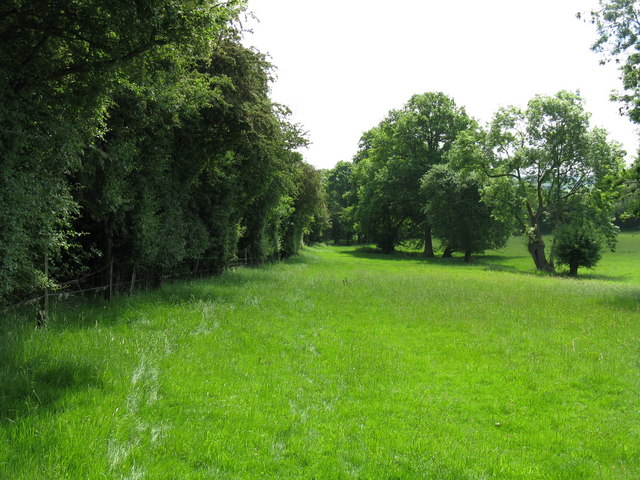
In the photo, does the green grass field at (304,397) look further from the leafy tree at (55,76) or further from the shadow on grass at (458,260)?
the shadow on grass at (458,260)

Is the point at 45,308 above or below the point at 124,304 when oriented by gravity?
above

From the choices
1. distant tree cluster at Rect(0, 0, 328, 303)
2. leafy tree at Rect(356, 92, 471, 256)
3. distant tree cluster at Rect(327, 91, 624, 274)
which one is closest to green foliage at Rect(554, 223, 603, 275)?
distant tree cluster at Rect(327, 91, 624, 274)

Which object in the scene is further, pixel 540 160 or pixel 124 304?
pixel 540 160

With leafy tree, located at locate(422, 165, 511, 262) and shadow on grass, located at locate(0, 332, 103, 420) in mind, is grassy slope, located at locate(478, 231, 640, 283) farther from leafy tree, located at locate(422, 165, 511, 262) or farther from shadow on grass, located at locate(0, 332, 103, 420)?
shadow on grass, located at locate(0, 332, 103, 420)

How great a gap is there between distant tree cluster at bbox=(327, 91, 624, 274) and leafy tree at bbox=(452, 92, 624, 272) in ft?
0.27

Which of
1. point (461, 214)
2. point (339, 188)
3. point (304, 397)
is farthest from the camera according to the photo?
point (339, 188)

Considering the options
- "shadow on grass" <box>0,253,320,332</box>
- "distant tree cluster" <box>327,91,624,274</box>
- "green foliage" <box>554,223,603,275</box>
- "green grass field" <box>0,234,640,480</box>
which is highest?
"distant tree cluster" <box>327,91,624,274</box>

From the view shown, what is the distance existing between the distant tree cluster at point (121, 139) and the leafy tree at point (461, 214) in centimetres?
3222

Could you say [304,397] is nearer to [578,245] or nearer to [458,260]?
[578,245]

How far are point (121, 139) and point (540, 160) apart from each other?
37.2 m

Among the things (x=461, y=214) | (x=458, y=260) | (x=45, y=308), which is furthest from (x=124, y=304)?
(x=458, y=260)

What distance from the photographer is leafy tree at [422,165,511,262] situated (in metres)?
46.1

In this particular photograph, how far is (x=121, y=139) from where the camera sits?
10242 millimetres

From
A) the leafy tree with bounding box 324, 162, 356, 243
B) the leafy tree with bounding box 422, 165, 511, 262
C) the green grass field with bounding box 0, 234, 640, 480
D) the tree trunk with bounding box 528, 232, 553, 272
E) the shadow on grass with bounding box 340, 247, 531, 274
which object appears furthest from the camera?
the leafy tree with bounding box 324, 162, 356, 243
